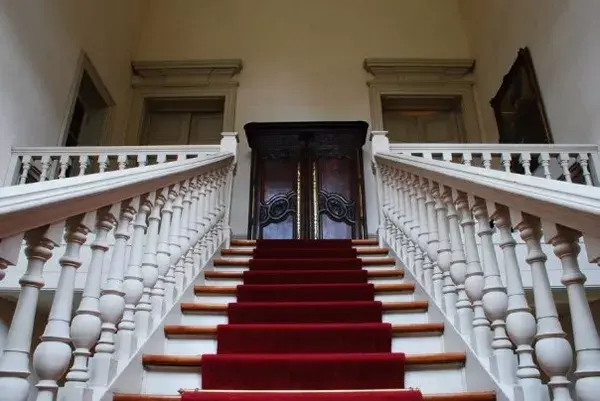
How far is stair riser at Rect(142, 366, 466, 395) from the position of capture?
1913 millimetres

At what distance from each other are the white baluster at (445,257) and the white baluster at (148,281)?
1.19 meters

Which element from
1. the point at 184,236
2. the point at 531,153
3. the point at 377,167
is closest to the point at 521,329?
the point at 184,236

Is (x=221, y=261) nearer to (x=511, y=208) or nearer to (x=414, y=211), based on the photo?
(x=414, y=211)

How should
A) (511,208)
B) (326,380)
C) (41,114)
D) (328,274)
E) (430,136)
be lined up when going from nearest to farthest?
(511,208)
(326,380)
(328,274)
(41,114)
(430,136)

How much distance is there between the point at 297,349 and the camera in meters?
2.17

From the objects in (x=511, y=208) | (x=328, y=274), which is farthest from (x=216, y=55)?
(x=511, y=208)

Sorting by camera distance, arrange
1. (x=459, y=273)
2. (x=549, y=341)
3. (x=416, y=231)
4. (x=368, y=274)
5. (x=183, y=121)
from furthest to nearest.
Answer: (x=183, y=121) < (x=368, y=274) < (x=416, y=231) < (x=459, y=273) < (x=549, y=341)

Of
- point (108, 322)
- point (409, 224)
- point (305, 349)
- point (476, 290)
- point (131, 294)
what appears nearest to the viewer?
point (108, 322)

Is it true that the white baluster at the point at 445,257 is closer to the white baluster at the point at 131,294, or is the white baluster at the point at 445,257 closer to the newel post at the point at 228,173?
the white baluster at the point at 131,294

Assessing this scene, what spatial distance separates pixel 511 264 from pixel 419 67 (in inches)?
222

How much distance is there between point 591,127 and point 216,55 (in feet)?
15.4

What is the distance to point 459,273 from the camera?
1.87 m

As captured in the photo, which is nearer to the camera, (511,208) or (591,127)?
(511,208)

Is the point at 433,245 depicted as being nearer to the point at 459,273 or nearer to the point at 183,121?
the point at 459,273
